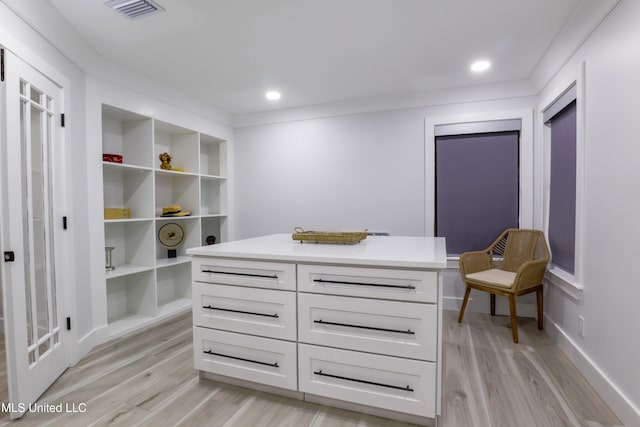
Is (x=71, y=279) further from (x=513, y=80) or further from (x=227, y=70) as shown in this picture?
(x=513, y=80)

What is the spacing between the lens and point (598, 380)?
1.85 meters

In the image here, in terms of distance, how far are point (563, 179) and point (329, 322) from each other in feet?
7.51

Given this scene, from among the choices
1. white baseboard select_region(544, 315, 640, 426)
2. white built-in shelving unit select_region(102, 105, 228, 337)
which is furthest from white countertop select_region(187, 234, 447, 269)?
white built-in shelving unit select_region(102, 105, 228, 337)

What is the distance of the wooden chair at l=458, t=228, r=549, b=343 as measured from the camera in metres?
2.57

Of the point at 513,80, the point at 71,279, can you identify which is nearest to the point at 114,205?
the point at 71,279

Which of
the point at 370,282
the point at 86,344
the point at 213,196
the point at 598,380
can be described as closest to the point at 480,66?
the point at 370,282

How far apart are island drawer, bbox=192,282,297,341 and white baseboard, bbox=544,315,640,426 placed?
166cm

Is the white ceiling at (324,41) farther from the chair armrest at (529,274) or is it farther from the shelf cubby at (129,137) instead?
the chair armrest at (529,274)

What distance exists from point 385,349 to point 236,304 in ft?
2.83

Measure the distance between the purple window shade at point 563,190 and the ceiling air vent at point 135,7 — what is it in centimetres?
295

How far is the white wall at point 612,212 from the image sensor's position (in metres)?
1.55

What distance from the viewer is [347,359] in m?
1.63

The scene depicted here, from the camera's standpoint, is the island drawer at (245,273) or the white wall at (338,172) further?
the white wall at (338,172)

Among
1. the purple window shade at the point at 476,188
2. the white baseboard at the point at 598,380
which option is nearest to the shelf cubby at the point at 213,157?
the purple window shade at the point at 476,188
